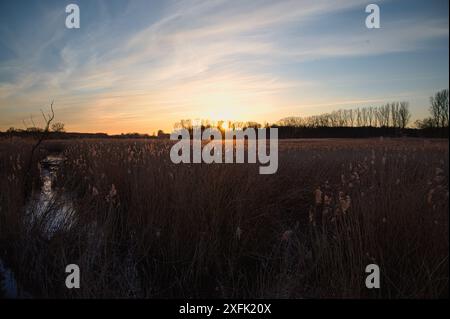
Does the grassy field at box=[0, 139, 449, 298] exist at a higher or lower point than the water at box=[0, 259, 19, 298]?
higher

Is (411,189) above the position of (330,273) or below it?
above

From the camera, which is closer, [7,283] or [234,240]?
[7,283]

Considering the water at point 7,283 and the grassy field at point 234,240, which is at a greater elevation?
the grassy field at point 234,240

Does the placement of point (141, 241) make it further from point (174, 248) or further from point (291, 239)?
point (291, 239)

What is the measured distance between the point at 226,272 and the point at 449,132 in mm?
2197

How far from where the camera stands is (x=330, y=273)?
8.75 feet

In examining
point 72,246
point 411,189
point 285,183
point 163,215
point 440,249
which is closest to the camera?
point 440,249

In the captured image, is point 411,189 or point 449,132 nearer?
point 449,132

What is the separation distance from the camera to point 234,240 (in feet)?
10.7

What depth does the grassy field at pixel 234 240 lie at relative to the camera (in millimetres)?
2469

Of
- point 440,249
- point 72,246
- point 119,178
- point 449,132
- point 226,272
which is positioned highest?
point 449,132

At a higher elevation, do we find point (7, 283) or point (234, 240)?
point (234, 240)

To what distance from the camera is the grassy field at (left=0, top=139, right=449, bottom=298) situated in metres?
2.47
